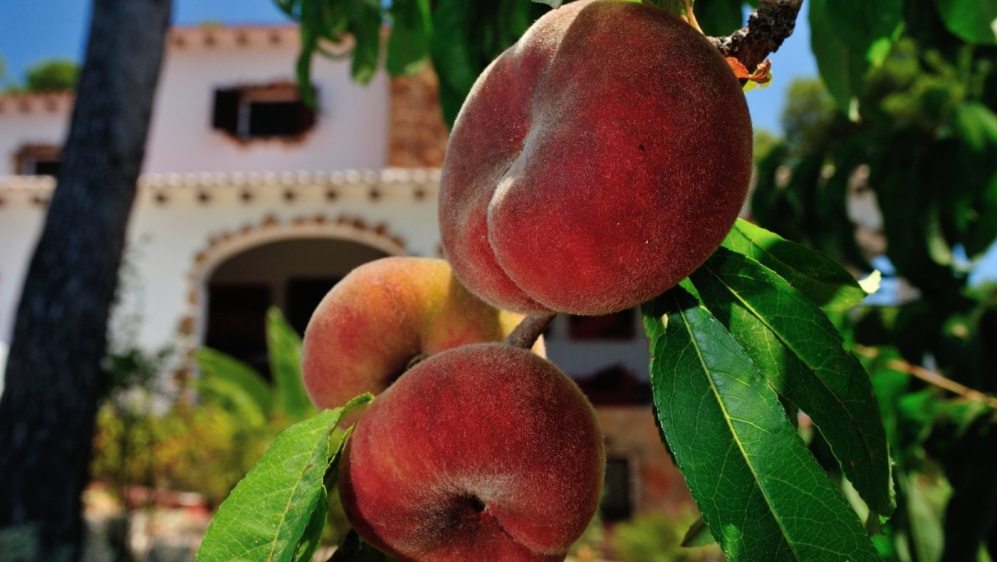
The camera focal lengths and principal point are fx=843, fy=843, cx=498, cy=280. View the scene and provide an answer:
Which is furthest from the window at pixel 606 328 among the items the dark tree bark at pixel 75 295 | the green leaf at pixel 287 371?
the dark tree bark at pixel 75 295

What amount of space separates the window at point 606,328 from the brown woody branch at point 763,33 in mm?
9322

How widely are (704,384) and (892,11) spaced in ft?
1.75

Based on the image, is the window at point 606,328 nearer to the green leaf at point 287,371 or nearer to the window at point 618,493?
the window at point 618,493

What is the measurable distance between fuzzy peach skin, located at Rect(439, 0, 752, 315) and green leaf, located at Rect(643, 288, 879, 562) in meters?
0.08

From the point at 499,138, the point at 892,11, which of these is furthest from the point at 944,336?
the point at 499,138

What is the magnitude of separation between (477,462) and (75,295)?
13.9 feet

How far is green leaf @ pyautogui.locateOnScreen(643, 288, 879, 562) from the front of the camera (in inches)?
19.3

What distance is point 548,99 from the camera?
1.61ft

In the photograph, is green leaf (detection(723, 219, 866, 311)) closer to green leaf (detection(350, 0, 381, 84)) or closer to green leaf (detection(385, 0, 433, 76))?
green leaf (detection(385, 0, 433, 76))

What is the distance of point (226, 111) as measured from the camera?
10805 millimetres

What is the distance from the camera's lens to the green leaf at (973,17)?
3.04 feet

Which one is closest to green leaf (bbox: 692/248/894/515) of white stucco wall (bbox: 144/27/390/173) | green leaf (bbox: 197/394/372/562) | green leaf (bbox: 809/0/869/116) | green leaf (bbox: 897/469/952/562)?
green leaf (bbox: 197/394/372/562)

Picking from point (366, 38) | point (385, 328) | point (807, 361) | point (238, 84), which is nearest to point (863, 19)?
point (807, 361)

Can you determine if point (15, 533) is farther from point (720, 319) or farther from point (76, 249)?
point (720, 319)
